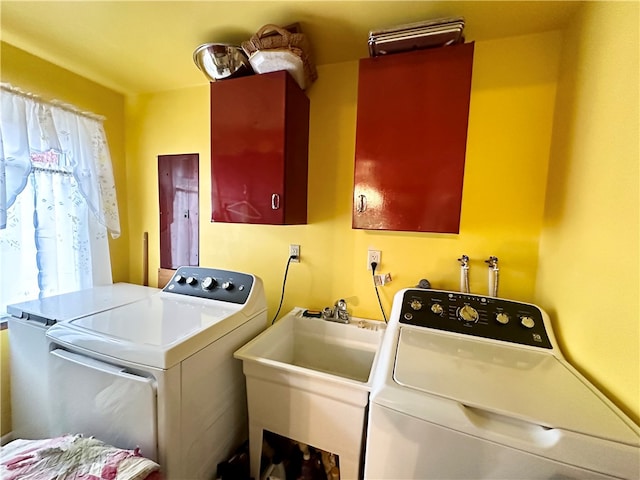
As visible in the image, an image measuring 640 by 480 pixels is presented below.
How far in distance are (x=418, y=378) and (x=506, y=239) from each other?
96 centimetres

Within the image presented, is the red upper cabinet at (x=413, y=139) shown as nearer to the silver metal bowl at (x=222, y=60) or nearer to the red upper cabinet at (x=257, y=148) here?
the red upper cabinet at (x=257, y=148)

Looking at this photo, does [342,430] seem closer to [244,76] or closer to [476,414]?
[476,414]

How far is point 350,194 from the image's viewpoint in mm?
1563

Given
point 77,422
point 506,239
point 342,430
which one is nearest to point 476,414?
point 342,430

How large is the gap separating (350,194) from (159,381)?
1257 millimetres

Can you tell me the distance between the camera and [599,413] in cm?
67

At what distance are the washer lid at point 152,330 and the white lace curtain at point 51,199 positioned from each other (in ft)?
2.43

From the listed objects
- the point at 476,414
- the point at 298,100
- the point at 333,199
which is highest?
the point at 298,100

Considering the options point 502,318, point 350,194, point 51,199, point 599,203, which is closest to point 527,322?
point 502,318

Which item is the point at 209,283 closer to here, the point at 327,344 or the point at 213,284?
A: the point at 213,284

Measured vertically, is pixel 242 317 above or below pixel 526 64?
below

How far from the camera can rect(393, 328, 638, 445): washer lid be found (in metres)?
0.65

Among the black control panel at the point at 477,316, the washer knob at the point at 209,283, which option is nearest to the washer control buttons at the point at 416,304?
the black control panel at the point at 477,316

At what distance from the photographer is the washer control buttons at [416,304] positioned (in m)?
1.20
